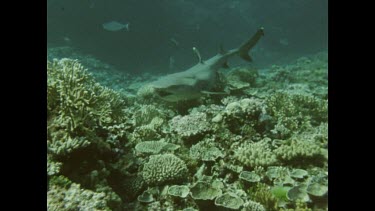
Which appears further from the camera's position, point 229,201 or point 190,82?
point 190,82

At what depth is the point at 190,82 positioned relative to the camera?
6344 millimetres

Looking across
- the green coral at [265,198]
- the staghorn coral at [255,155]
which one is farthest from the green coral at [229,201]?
the staghorn coral at [255,155]

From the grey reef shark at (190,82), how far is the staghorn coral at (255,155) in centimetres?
188

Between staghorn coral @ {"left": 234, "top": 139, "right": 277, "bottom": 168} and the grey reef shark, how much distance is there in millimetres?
1881

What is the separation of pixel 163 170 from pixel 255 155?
4.95 feet

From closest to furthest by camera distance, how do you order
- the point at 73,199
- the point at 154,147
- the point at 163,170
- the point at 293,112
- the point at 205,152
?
1. the point at 73,199
2. the point at 163,170
3. the point at 205,152
4. the point at 154,147
5. the point at 293,112

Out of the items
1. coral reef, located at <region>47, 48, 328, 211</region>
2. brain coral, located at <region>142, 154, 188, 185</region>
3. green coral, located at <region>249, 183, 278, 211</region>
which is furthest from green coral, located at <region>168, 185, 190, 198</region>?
green coral, located at <region>249, 183, 278, 211</region>

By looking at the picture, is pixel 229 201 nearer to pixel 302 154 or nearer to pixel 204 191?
pixel 204 191

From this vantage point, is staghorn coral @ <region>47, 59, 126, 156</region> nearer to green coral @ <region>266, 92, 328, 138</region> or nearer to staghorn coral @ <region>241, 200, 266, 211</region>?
staghorn coral @ <region>241, 200, 266, 211</region>

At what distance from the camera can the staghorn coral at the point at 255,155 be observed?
14.9 feet

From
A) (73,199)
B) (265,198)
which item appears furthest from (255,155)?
(73,199)

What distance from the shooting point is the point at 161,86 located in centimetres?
565

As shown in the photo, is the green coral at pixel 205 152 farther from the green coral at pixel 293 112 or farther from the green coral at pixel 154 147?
the green coral at pixel 293 112
